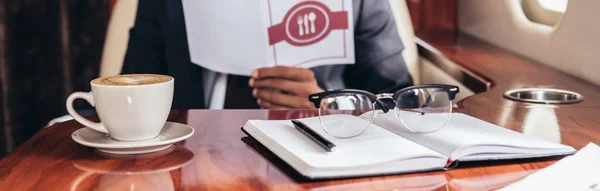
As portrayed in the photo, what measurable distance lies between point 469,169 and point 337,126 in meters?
0.18

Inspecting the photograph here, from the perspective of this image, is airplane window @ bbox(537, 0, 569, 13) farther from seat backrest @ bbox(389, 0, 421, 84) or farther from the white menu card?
the white menu card

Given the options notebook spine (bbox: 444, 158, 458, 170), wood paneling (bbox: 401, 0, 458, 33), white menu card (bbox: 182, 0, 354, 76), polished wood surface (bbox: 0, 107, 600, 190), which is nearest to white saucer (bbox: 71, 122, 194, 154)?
polished wood surface (bbox: 0, 107, 600, 190)

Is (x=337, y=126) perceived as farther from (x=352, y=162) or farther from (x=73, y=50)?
(x=73, y=50)

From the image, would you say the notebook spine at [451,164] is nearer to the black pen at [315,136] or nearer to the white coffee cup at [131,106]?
the black pen at [315,136]

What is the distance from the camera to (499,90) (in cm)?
133

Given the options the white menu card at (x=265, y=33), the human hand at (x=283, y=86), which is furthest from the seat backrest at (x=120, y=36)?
the human hand at (x=283, y=86)

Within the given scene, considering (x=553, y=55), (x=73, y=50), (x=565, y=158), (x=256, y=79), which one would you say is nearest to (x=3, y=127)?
(x=73, y=50)

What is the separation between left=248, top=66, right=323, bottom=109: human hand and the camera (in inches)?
58.5

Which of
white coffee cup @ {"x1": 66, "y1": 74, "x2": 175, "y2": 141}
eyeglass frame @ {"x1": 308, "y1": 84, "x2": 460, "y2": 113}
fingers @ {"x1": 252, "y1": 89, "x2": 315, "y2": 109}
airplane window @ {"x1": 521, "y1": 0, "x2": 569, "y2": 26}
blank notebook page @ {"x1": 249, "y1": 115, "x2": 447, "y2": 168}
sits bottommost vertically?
fingers @ {"x1": 252, "y1": 89, "x2": 315, "y2": 109}

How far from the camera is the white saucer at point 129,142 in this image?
77 centimetres

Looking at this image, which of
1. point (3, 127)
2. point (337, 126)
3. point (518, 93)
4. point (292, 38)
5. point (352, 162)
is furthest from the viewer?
point (3, 127)

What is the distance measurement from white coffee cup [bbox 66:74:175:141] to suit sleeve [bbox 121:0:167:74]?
2.22 ft

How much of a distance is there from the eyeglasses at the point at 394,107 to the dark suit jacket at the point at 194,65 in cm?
57

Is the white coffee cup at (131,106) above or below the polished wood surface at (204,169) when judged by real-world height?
above
